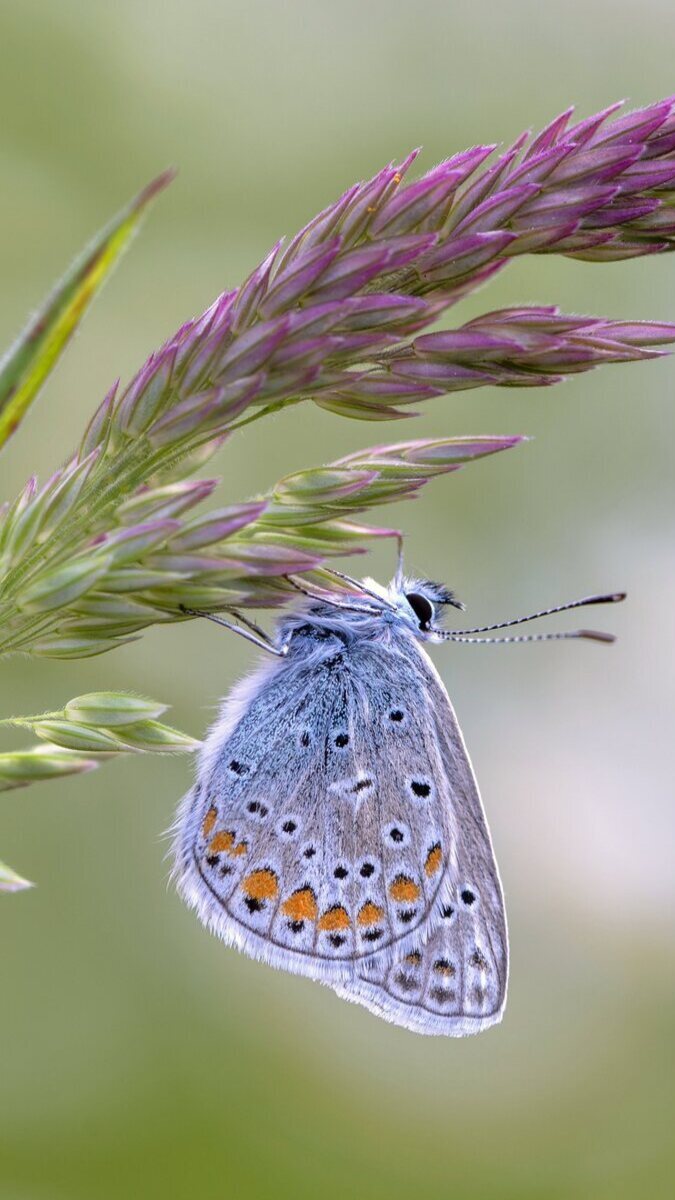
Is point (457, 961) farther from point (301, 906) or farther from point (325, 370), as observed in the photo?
point (325, 370)

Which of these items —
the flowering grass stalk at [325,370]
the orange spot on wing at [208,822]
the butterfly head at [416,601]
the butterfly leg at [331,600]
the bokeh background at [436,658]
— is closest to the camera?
the flowering grass stalk at [325,370]

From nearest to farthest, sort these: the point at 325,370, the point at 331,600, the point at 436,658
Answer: the point at 325,370, the point at 331,600, the point at 436,658

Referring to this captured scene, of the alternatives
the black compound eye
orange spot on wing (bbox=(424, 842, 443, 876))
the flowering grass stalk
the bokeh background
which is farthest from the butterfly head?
the bokeh background

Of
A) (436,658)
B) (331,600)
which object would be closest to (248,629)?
(331,600)

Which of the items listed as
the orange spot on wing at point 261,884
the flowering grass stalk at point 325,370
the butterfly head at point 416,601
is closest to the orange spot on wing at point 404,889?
the orange spot on wing at point 261,884

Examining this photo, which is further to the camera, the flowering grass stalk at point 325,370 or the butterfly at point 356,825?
the butterfly at point 356,825

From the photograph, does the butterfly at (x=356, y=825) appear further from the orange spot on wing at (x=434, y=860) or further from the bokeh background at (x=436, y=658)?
the bokeh background at (x=436, y=658)

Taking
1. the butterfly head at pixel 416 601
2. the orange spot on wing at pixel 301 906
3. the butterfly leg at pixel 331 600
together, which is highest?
the butterfly head at pixel 416 601
